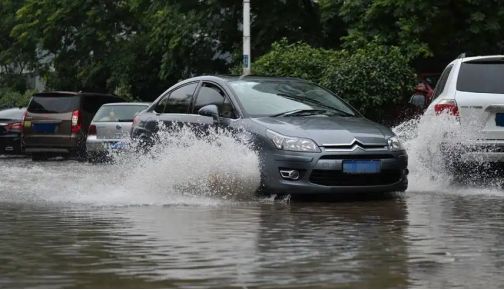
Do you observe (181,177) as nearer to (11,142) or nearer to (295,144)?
(295,144)

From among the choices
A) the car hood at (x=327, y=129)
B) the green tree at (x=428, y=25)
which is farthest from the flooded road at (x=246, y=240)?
the green tree at (x=428, y=25)

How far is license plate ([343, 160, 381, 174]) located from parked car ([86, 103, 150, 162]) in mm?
10064

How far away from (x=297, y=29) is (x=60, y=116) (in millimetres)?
6205

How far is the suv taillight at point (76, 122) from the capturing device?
84.1 ft

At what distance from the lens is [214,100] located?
43.7ft

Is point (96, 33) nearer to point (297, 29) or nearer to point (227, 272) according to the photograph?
point (297, 29)

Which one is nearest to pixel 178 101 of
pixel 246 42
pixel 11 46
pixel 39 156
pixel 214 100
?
pixel 214 100

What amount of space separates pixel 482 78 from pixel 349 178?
2.86 meters

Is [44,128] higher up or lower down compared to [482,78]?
lower down

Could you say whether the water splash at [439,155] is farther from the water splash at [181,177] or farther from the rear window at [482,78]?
the water splash at [181,177]

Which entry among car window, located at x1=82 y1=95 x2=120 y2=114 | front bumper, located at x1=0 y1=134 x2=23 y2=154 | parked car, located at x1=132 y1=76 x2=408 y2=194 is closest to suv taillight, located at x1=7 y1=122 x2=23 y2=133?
front bumper, located at x1=0 y1=134 x2=23 y2=154

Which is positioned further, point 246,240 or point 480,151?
point 480,151

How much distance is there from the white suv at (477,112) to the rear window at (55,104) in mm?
13824

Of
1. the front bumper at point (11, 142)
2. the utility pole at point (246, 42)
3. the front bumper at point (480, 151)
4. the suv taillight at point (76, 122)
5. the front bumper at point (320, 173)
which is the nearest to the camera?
the front bumper at point (320, 173)
